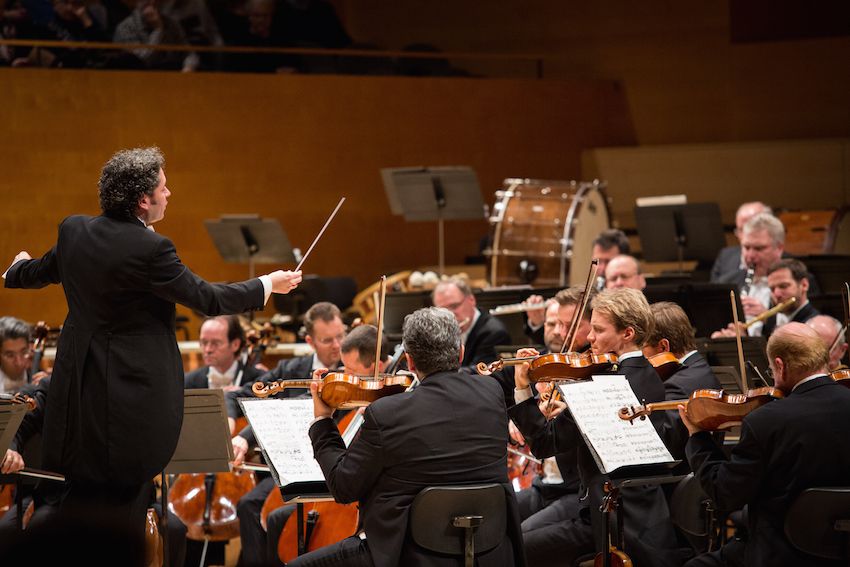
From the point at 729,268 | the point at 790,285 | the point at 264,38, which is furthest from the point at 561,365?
the point at 264,38

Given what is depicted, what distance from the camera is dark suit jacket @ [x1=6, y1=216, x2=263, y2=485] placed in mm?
3016

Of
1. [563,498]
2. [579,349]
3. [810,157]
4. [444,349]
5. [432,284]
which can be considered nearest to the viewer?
[444,349]

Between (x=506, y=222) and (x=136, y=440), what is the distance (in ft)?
19.9

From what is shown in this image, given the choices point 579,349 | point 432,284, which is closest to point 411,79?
point 432,284

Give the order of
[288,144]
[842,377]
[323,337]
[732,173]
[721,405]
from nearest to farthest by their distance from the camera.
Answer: [721,405]
[842,377]
[323,337]
[288,144]
[732,173]

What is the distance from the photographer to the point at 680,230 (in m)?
7.82

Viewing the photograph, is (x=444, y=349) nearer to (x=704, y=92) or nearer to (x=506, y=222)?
(x=506, y=222)

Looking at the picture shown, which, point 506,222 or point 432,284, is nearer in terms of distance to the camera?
point 432,284

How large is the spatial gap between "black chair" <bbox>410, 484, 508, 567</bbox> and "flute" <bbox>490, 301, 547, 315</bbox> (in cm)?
319

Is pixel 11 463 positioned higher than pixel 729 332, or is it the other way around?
pixel 11 463

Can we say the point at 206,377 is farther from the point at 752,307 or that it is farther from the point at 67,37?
the point at 67,37

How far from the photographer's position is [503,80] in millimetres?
10617

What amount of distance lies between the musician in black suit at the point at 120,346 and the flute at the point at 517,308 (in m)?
3.35

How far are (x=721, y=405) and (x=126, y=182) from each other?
177 cm
